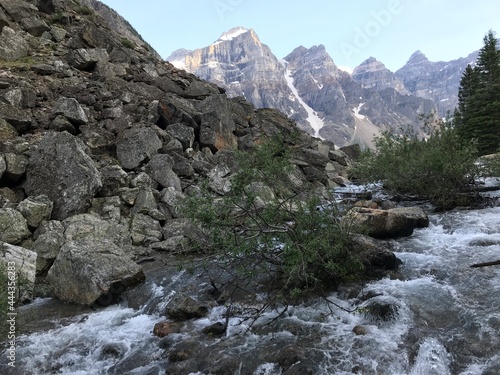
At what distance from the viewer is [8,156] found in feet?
63.4

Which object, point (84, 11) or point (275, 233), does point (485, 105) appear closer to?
point (275, 233)

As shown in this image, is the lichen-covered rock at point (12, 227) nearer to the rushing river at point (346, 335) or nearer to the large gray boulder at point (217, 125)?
the rushing river at point (346, 335)

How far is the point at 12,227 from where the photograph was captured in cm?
1577

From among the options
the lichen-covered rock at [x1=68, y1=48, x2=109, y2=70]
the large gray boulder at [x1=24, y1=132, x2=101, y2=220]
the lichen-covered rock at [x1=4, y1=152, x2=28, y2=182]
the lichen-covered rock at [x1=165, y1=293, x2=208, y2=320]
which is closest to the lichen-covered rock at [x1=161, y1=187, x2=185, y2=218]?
the large gray boulder at [x1=24, y1=132, x2=101, y2=220]

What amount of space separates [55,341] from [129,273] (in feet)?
12.1

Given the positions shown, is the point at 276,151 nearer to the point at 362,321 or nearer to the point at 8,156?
the point at 362,321

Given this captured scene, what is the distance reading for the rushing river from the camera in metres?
8.17

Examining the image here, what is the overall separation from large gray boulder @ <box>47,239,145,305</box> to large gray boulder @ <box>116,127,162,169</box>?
11725 mm

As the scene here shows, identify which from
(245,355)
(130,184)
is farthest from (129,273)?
(130,184)

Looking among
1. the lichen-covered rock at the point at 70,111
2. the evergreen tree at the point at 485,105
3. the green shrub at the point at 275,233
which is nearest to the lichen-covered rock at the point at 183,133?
the lichen-covered rock at the point at 70,111

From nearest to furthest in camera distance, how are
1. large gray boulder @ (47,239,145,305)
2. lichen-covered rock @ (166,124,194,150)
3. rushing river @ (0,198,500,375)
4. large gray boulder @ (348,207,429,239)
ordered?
rushing river @ (0,198,500,375) → large gray boulder @ (47,239,145,305) → large gray boulder @ (348,207,429,239) → lichen-covered rock @ (166,124,194,150)

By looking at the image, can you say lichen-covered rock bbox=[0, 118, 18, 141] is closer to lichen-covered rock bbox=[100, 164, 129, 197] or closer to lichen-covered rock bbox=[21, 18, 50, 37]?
lichen-covered rock bbox=[100, 164, 129, 197]

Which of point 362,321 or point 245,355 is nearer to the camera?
point 245,355

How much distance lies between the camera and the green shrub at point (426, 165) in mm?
21141
